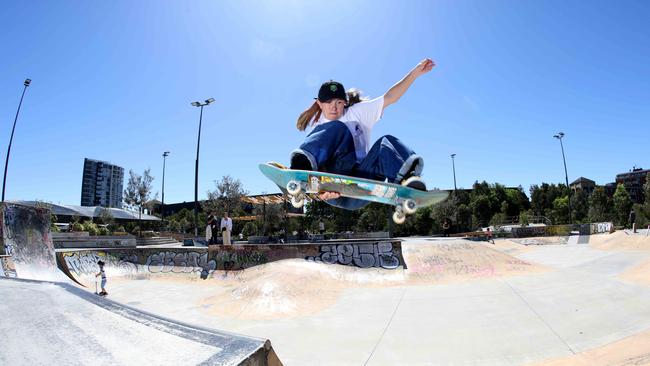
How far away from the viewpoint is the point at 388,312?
849 cm

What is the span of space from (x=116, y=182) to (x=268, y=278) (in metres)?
117

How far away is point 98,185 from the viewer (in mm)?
104938

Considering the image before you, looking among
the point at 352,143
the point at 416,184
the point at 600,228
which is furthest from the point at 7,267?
the point at 600,228

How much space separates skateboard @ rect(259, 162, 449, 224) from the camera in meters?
5.33

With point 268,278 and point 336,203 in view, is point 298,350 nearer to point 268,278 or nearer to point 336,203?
point 336,203

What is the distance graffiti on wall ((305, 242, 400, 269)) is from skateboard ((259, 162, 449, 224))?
29.9ft

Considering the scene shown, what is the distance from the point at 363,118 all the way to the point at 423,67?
1.44 metres

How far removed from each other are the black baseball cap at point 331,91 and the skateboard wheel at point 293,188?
6.29ft

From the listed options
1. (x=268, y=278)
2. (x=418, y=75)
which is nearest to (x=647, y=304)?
(x=418, y=75)

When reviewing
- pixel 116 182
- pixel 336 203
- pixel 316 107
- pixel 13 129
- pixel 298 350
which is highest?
pixel 116 182

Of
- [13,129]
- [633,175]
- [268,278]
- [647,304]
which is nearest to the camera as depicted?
[647,304]

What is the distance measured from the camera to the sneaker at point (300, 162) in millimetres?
6082

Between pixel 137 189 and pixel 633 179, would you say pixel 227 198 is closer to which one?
pixel 137 189

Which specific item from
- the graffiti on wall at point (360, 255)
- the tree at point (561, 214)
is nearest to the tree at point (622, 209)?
the tree at point (561, 214)
